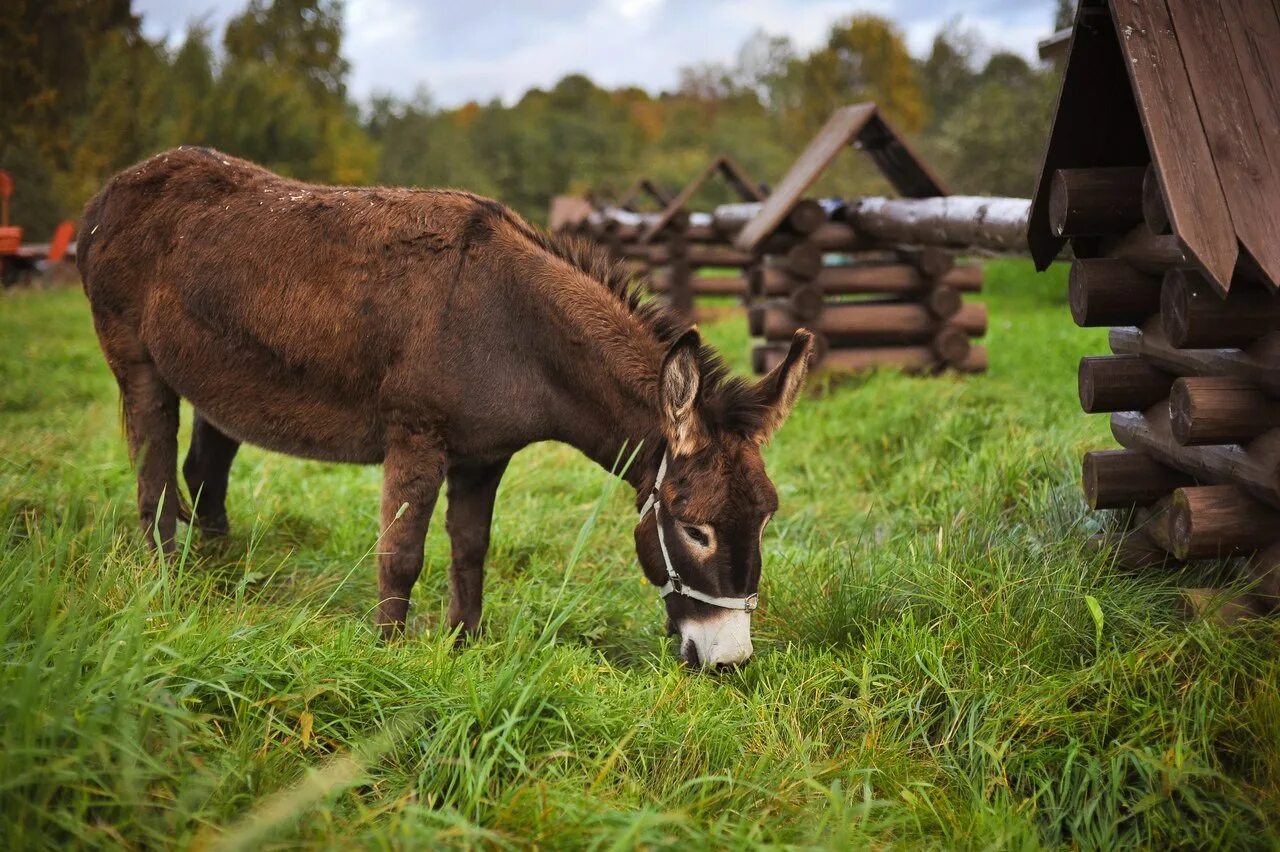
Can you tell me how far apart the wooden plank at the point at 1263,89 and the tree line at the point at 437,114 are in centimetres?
818

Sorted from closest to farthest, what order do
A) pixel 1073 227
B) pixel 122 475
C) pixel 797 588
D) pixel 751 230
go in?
pixel 1073 227, pixel 797 588, pixel 122 475, pixel 751 230

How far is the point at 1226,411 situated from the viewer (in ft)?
10.3

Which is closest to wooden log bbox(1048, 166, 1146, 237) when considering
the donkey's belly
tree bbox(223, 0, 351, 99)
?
the donkey's belly

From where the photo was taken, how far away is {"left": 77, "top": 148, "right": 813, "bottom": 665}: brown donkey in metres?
3.37

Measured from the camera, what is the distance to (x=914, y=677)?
3102mm

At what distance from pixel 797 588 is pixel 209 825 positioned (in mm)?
2448

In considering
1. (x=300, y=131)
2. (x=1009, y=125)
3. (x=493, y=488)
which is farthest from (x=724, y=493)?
(x=300, y=131)

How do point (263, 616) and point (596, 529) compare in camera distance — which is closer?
point (263, 616)

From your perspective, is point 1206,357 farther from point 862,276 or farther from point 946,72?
point 946,72

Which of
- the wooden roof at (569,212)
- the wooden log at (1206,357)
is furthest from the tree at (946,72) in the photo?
the wooden log at (1206,357)

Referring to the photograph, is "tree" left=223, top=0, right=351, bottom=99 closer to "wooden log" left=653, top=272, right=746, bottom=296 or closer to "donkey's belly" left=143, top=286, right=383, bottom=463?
"wooden log" left=653, top=272, right=746, bottom=296

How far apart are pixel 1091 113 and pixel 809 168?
471 centimetres

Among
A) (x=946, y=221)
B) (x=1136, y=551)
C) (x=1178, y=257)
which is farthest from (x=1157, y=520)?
(x=946, y=221)

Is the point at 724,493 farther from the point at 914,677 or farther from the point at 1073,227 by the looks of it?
the point at 1073,227
